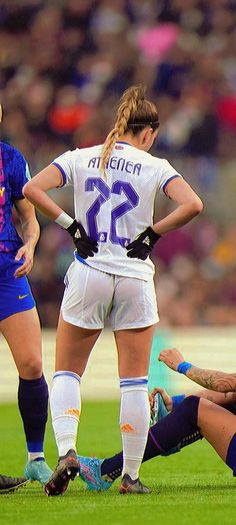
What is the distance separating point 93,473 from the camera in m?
6.28

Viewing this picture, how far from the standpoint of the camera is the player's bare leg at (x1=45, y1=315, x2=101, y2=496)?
5.98 m

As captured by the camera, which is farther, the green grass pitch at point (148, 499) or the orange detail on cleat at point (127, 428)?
the orange detail on cleat at point (127, 428)

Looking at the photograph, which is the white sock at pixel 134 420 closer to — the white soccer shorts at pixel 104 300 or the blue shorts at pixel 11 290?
the white soccer shorts at pixel 104 300

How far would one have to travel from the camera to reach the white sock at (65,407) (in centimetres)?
597

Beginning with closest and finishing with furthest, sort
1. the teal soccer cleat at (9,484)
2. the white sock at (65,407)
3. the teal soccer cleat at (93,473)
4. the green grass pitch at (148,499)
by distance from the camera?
the green grass pitch at (148,499) < the white sock at (65,407) < the teal soccer cleat at (93,473) < the teal soccer cleat at (9,484)

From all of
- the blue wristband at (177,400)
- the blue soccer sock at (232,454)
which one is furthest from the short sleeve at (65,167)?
the blue soccer sock at (232,454)

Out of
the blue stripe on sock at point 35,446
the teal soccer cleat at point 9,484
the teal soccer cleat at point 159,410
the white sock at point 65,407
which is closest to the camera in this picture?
the white sock at point 65,407

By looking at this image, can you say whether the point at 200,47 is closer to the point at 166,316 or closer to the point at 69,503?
the point at 166,316

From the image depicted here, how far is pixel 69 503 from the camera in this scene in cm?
580

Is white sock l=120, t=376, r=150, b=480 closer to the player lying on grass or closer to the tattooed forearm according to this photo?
the player lying on grass

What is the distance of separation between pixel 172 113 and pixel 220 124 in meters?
0.62

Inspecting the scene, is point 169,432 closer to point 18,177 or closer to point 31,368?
point 31,368

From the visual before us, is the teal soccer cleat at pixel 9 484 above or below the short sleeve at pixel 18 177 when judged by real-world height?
below

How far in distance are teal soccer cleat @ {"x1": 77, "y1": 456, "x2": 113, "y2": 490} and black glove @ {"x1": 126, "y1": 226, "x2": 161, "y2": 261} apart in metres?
1.02
